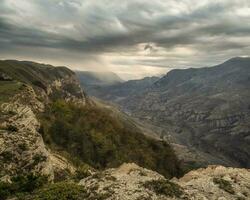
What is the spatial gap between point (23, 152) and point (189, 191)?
26354 millimetres

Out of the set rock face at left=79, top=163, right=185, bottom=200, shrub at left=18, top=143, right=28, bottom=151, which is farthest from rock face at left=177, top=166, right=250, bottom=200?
shrub at left=18, top=143, right=28, bottom=151

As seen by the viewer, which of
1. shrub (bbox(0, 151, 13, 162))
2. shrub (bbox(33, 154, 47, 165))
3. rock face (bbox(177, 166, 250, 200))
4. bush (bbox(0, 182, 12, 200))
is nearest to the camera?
rock face (bbox(177, 166, 250, 200))

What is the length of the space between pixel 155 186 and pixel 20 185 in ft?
44.9

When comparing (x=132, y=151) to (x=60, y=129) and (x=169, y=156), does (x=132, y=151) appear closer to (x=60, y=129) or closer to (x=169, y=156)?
(x=169, y=156)

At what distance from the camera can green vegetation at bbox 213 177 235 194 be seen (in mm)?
33281

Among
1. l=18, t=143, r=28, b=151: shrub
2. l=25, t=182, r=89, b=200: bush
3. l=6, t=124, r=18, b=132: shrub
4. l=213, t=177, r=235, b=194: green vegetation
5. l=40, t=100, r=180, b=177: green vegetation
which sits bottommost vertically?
l=40, t=100, r=180, b=177: green vegetation

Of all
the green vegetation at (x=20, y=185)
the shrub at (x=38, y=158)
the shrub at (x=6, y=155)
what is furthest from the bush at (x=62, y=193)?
the shrub at (x=38, y=158)

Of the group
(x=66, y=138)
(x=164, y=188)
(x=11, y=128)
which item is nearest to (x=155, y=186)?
(x=164, y=188)

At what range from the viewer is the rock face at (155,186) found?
28797 mm

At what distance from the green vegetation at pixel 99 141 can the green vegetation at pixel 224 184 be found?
355 ft

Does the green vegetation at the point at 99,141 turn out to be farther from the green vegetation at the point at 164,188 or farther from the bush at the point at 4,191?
the green vegetation at the point at 164,188

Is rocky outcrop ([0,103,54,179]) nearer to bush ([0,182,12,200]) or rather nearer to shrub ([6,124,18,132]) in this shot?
shrub ([6,124,18,132])

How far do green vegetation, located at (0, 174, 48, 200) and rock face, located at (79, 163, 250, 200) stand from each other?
6865 millimetres

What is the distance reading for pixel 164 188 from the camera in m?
29.8
